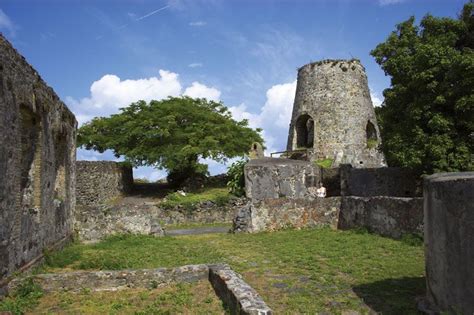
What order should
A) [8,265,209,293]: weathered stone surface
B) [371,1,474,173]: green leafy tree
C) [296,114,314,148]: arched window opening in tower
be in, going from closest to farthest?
[8,265,209,293]: weathered stone surface → [371,1,474,173]: green leafy tree → [296,114,314,148]: arched window opening in tower

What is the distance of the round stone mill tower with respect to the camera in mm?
26391

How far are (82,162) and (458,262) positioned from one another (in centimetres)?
2105

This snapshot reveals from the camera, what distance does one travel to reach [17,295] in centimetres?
625

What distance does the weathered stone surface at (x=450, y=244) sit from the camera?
14.1ft

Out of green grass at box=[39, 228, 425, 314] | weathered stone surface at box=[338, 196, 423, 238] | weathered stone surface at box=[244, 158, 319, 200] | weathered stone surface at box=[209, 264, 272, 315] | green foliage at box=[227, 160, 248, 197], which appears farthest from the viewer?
green foliage at box=[227, 160, 248, 197]

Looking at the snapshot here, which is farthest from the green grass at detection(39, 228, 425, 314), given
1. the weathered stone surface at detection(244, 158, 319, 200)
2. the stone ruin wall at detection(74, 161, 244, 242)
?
the weathered stone surface at detection(244, 158, 319, 200)

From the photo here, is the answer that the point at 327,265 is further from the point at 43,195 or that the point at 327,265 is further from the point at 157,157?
the point at 157,157

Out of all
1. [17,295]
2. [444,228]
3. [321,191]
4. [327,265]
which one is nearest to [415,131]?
[321,191]

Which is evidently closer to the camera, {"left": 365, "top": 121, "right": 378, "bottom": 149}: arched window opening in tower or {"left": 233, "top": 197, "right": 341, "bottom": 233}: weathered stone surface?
{"left": 233, "top": 197, "right": 341, "bottom": 233}: weathered stone surface

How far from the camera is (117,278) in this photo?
682 centimetres

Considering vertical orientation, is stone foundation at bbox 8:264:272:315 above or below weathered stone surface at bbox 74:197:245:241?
below

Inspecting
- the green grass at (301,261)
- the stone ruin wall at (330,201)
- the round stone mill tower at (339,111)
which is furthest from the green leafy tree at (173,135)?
the green grass at (301,261)

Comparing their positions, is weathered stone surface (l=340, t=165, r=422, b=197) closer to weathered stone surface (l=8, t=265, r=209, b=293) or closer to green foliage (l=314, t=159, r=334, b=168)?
green foliage (l=314, t=159, r=334, b=168)

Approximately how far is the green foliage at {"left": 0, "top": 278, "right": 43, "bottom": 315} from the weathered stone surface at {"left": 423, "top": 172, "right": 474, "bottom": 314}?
499cm
